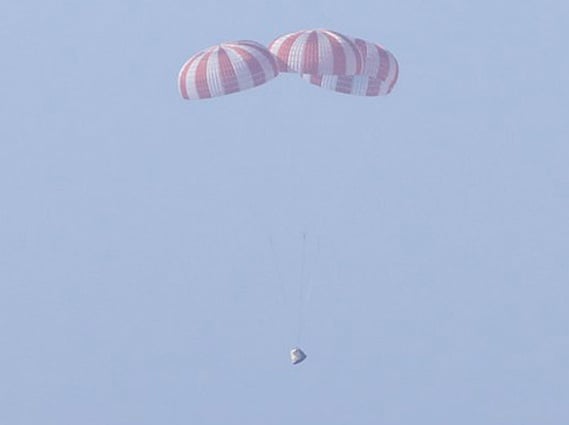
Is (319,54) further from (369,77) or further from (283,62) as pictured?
(369,77)

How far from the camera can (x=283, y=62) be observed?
74500mm

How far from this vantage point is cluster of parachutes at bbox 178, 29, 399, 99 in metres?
73.6

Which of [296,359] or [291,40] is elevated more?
[291,40]

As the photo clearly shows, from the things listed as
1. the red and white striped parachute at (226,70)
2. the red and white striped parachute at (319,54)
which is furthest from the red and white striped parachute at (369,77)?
the red and white striped parachute at (226,70)

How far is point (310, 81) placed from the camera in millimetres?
77375

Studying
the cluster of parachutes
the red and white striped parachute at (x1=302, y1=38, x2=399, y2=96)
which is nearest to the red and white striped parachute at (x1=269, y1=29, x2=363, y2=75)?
the cluster of parachutes

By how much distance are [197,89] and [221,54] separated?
42.3 inches

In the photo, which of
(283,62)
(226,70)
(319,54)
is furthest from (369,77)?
(226,70)

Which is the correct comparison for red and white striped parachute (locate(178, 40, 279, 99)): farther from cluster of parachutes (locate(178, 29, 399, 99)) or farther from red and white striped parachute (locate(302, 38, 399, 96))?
red and white striped parachute (locate(302, 38, 399, 96))

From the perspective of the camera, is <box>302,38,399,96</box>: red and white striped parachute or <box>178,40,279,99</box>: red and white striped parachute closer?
<box>178,40,279,99</box>: red and white striped parachute

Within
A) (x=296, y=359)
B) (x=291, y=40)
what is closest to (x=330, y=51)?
(x=291, y=40)

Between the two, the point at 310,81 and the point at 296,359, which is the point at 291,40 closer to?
the point at 310,81

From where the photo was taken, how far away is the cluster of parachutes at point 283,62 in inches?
2896

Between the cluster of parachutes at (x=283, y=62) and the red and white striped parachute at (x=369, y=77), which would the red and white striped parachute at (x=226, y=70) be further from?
the red and white striped parachute at (x=369, y=77)
